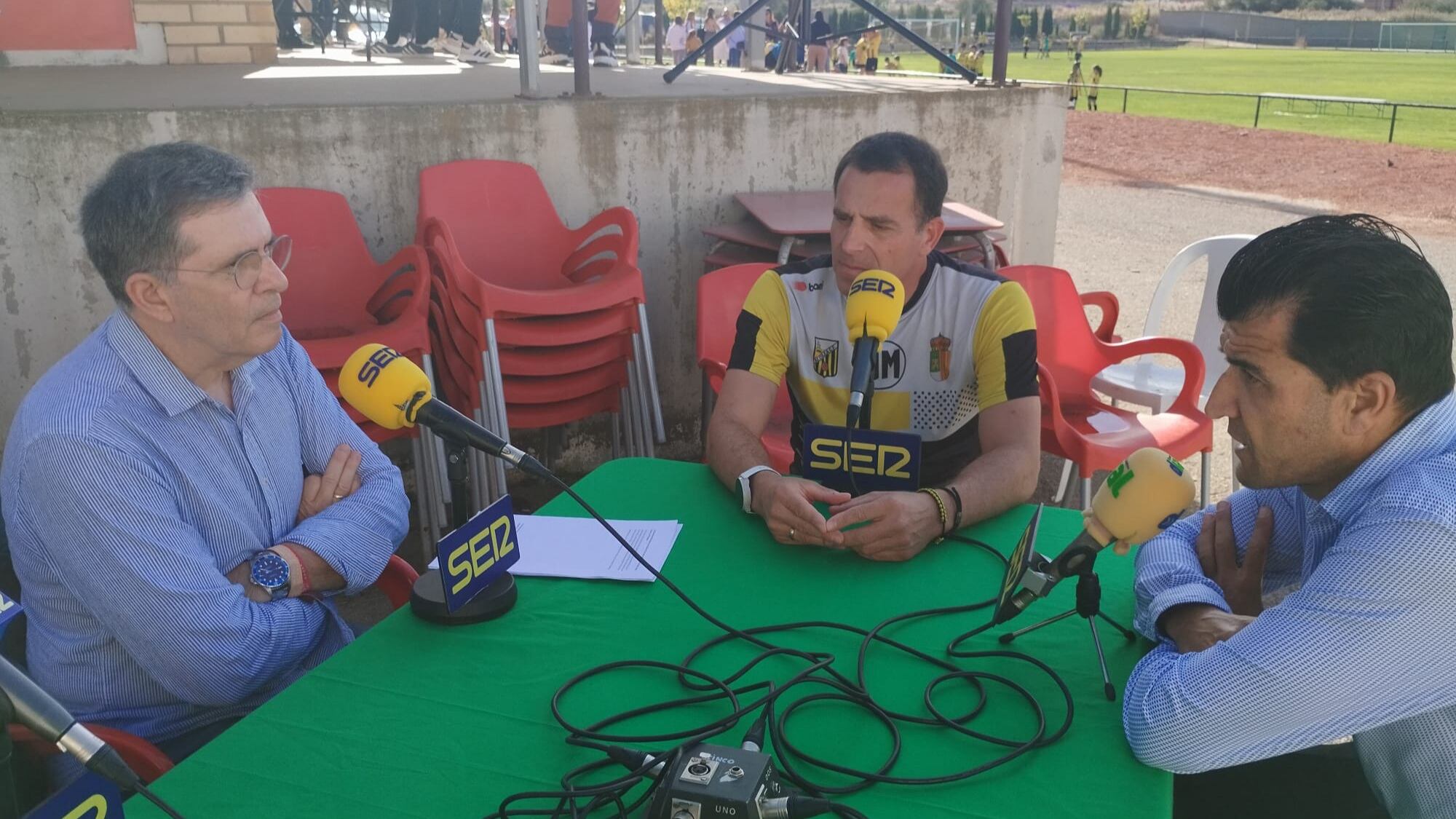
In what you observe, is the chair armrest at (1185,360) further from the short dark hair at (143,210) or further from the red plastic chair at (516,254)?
the short dark hair at (143,210)

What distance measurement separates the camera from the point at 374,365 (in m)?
1.82

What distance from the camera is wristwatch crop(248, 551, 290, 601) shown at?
79.8 inches

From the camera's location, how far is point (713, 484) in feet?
8.24

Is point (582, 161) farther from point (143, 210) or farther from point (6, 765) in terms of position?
point (6, 765)

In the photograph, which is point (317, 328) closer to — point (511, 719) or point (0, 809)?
point (511, 719)

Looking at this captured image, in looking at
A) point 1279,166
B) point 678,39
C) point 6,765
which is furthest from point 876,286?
point 678,39

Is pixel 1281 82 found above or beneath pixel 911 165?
above

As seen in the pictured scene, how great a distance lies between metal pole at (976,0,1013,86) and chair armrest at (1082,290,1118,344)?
165 centimetres

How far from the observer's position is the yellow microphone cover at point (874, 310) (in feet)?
7.23

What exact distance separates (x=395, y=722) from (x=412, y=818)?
0.76ft

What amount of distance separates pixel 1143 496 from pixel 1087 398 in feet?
9.41

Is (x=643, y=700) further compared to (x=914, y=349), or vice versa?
(x=914, y=349)

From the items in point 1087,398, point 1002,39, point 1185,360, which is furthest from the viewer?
point 1002,39

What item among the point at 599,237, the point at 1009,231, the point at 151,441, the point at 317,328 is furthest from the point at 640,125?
the point at 151,441
